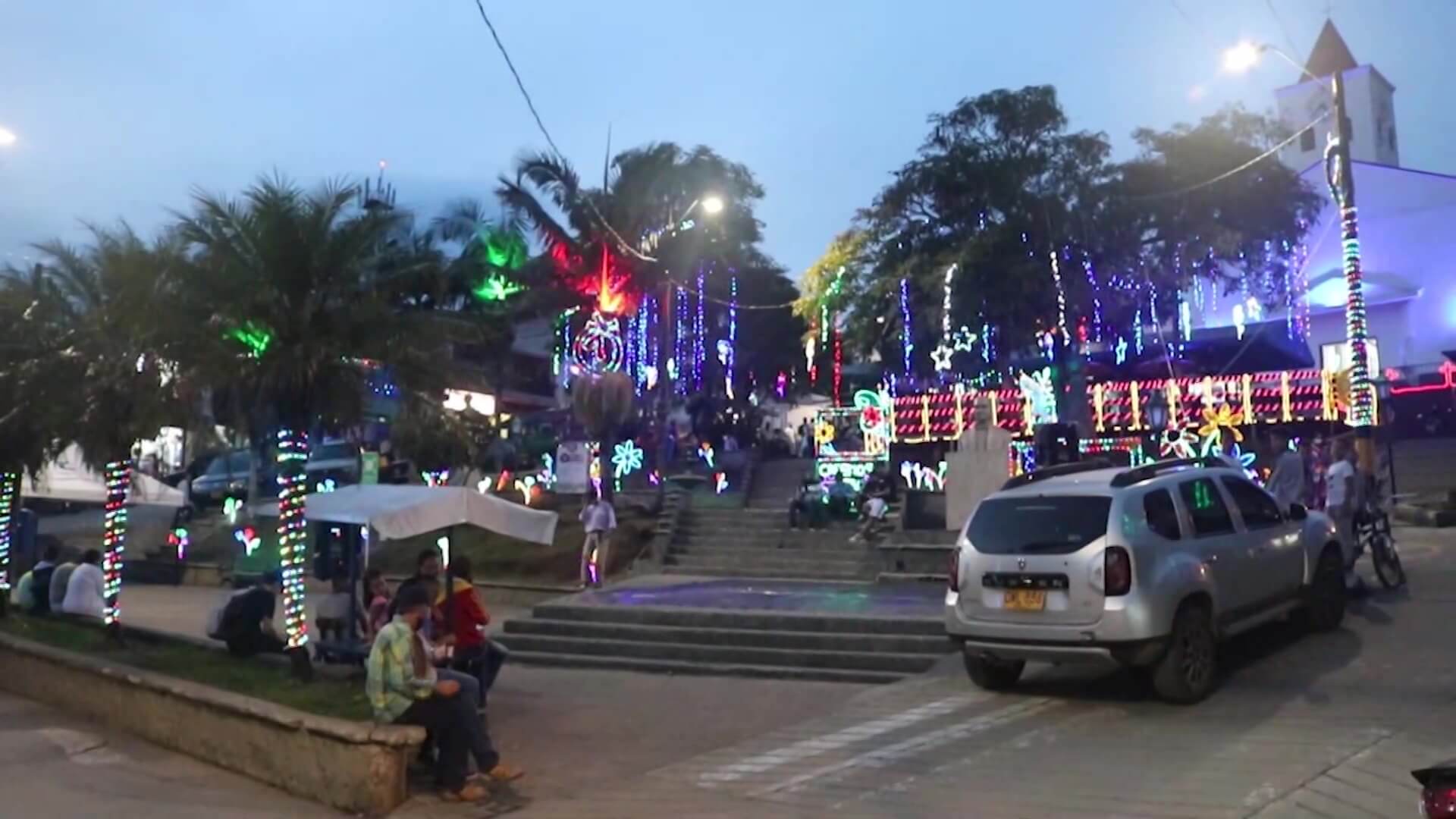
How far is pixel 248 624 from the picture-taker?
11398mm

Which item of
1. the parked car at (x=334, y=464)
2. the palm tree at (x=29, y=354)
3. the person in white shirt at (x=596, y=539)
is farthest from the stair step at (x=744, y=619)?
the parked car at (x=334, y=464)

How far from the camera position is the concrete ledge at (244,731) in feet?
24.2

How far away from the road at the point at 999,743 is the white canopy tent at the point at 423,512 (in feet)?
5.43

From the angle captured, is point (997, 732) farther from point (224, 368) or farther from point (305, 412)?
point (224, 368)

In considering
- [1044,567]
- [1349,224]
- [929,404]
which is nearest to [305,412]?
[1044,567]

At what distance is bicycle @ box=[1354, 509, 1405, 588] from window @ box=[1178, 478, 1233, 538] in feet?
13.1

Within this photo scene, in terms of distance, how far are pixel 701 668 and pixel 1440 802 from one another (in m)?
9.23

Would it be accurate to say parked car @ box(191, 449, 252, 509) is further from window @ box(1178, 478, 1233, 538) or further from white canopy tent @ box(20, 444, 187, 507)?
window @ box(1178, 478, 1233, 538)

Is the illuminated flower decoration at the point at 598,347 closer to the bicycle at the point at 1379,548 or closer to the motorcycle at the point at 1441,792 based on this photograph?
the bicycle at the point at 1379,548

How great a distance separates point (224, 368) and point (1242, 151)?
26242 millimetres

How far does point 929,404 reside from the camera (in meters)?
28.8

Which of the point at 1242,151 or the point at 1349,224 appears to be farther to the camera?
the point at 1242,151

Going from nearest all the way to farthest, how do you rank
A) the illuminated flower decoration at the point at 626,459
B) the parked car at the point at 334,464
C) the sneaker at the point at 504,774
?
the sneaker at the point at 504,774, the illuminated flower decoration at the point at 626,459, the parked car at the point at 334,464

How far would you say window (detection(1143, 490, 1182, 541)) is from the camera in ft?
29.1
